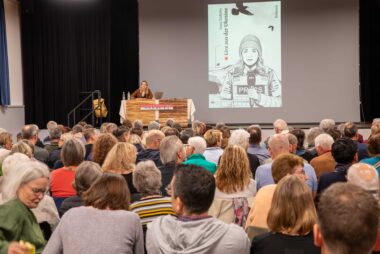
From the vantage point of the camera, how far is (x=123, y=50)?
14500mm

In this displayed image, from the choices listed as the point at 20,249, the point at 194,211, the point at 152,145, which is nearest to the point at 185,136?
the point at 152,145

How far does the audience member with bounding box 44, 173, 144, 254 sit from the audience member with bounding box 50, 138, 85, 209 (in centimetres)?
152

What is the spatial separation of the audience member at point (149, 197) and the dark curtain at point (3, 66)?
10.5 metres

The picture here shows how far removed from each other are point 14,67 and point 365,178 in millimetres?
12859

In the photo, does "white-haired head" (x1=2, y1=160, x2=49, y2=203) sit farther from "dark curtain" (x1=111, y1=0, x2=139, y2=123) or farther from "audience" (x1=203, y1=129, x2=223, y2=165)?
"dark curtain" (x1=111, y1=0, x2=139, y2=123)

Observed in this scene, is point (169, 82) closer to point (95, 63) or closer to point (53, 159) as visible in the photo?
point (95, 63)

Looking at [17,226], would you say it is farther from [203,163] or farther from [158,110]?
[158,110]

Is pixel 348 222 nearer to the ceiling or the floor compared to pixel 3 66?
nearer to the floor

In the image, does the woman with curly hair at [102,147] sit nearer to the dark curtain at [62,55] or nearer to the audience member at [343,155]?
the audience member at [343,155]

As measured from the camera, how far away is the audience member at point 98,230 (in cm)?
245

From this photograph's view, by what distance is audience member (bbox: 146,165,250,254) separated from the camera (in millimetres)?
2146

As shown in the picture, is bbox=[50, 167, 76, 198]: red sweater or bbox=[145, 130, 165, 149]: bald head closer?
bbox=[50, 167, 76, 198]: red sweater

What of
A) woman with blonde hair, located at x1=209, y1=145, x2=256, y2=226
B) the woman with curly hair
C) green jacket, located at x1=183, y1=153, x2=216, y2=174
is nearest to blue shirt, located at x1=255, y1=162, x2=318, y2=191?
woman with blonde hair, located at x1=209, y1=145, x2=256, y2=226

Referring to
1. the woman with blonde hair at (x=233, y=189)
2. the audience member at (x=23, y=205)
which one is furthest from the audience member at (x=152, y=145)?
the audience member at (x=23, y=205)
